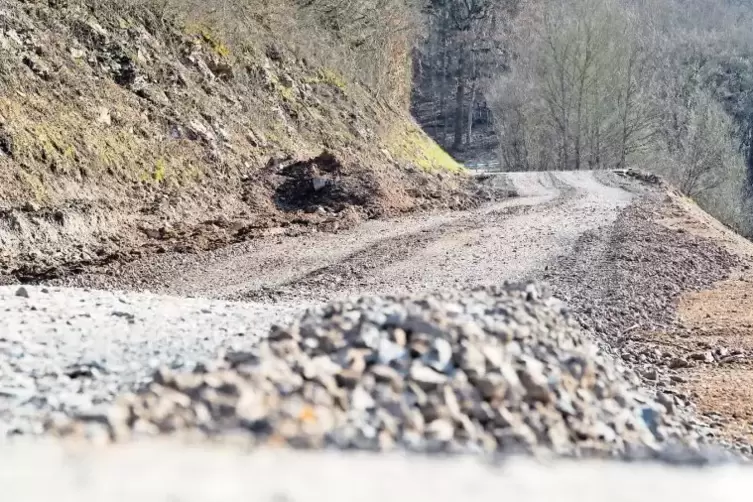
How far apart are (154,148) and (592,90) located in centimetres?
2579

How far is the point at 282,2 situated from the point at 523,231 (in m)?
13.9

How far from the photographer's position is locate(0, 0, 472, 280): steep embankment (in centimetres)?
1086

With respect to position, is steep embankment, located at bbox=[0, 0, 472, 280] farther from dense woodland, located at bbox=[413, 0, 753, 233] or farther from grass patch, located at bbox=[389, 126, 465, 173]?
dense woodland, located at bbox=[413, 0, 753, 233]

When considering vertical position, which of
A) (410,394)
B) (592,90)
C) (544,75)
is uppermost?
(544,75)

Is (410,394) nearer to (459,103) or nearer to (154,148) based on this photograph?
(154,148)

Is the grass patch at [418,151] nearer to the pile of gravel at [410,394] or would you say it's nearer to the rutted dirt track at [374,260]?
the rutted dirt track at [374,260]

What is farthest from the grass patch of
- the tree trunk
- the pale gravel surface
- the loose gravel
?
the tree trunk

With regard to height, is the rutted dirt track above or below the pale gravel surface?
below

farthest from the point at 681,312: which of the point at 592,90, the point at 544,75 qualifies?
the point at 544,75

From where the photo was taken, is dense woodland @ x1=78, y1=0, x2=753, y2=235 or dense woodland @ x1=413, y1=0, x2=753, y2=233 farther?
dense woodland @ x1=413, y1=0, x2=753, y2=233

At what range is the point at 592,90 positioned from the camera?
34.6 m

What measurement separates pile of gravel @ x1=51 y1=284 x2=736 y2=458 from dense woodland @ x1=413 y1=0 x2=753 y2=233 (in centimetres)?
3202

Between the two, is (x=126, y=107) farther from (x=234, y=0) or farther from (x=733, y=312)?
(x=733, y=312)

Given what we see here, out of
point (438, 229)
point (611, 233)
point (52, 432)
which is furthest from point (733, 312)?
point (52, 432)
